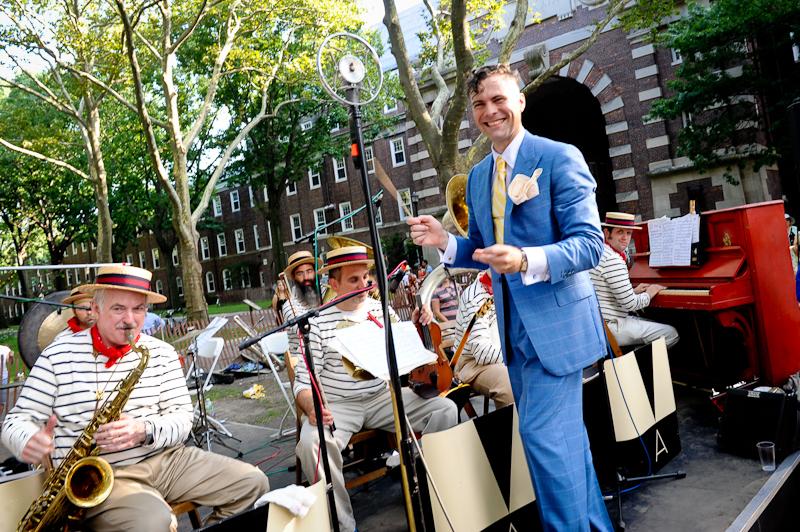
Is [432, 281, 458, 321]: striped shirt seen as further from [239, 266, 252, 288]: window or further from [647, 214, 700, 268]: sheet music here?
[239, 266, 252, 288]: window

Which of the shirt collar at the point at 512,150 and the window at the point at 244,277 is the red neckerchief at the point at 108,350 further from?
the window at the point at 244,277

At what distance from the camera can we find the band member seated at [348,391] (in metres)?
3.41

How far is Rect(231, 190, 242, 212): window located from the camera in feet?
133

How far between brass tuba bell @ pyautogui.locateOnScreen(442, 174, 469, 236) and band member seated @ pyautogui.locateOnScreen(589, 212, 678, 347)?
89.3 inches

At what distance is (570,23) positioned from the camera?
18953 millimetres

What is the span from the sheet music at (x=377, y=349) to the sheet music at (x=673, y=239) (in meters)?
A: 3.29

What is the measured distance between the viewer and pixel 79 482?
2.52m

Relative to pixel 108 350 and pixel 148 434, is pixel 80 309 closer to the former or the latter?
pixel 108 350

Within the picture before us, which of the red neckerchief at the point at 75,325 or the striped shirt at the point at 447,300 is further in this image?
the striped shirt at the point at 447,300

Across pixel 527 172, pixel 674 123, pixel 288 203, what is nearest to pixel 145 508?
pixel 527 172

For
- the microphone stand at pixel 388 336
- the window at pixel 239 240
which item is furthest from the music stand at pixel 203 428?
the window at pixel 239 240

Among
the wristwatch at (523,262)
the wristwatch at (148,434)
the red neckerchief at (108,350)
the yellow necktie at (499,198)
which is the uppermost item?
the yellow necktie at (499,198)

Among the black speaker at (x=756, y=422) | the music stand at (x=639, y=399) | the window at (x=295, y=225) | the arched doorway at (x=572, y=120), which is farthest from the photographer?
the window at (x=295, y=225)

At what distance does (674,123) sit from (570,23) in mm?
4890
